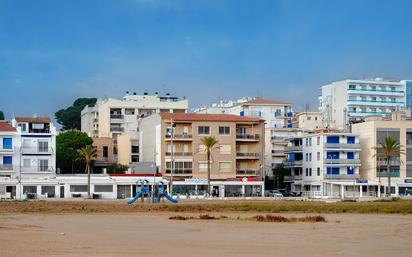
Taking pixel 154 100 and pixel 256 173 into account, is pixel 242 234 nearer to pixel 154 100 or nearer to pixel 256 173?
pixel 256 173

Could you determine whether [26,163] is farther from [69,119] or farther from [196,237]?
[69,119]

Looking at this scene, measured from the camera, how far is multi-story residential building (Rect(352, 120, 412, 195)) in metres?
101

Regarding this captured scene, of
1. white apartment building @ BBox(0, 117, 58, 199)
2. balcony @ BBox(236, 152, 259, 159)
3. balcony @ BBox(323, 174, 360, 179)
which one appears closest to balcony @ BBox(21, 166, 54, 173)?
white apartment building @ BBox(0, 117, 58, 199)

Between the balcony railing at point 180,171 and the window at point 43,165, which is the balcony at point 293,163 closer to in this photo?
the balcony railing at point 180,171

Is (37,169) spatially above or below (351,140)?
below

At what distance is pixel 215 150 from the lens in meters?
101

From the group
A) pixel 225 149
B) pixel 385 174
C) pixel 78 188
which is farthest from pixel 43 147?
pixel 385 174

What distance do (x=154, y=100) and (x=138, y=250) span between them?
10717 cm

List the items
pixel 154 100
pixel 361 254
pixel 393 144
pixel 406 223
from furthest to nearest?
pixel 154 100 < pixel 393 144 < pixel 406 223 < pixel 361 254

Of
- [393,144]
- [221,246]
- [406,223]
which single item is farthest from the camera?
[393,144]

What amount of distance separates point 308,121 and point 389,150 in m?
38.9

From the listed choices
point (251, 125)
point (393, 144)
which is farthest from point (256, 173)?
point (393, 144)

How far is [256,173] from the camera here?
336 feet

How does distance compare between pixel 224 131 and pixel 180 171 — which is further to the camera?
pixel 224 131
